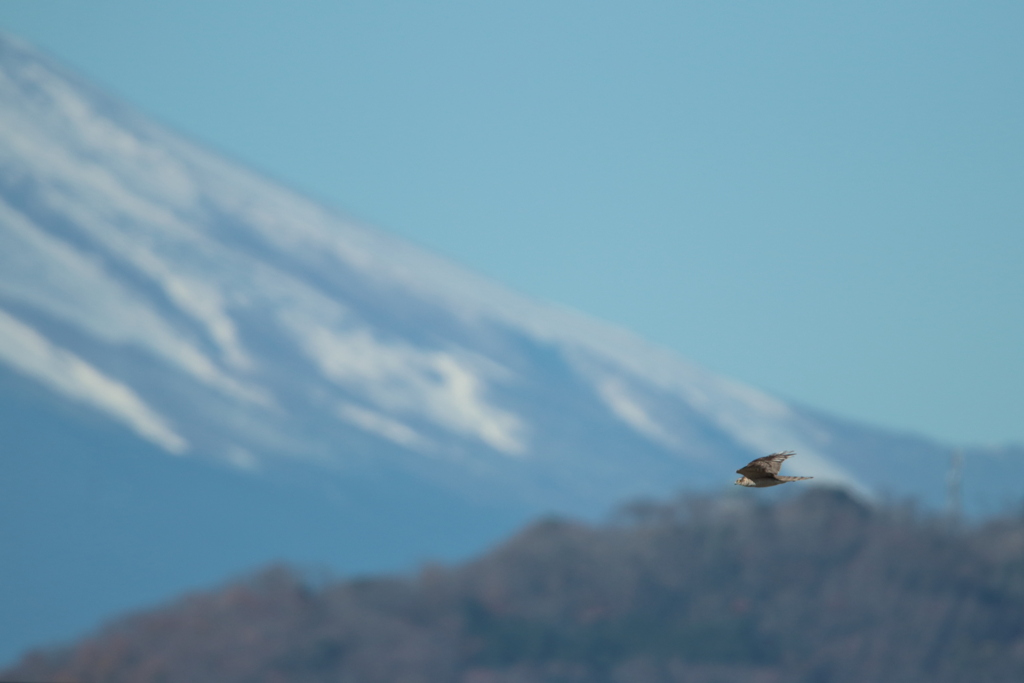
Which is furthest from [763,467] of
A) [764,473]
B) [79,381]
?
[79,381]

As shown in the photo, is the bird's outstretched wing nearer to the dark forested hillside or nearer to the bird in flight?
the bird in flight

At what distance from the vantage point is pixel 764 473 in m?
3.20

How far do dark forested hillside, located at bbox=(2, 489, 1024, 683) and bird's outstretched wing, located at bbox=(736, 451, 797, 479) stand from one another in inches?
2215

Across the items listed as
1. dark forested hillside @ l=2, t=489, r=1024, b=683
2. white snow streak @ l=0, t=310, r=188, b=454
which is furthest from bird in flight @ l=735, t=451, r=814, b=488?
white snow streak @ l=0, t=310, r=188, b=454

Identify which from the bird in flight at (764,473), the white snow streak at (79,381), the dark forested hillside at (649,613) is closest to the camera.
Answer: the bird in flight at (764,473)

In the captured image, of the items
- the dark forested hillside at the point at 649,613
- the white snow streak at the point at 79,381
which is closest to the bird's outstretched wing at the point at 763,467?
the dark forested hillside at the point at 649,613

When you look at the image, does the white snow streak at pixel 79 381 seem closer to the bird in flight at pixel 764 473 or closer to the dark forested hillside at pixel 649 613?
the dark forested hillside at pixel 649 613

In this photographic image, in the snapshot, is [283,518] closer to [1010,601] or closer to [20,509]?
[20,509]

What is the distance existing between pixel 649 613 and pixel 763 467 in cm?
6894

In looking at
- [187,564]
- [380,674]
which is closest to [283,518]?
[187,564]

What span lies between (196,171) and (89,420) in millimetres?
49026

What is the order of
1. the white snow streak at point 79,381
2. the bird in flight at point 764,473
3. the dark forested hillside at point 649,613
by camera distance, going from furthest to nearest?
the white snow streak at point 79,381 < the dark forested hillside at point 649,613 < the bird in flight at point 764,473

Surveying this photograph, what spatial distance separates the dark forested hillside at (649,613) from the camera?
59.6 metres

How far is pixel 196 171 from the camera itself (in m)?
160
